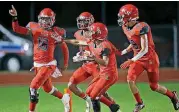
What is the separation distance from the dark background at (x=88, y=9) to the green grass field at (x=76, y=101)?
905cm

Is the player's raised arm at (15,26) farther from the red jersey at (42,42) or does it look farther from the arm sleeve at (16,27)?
the red jersey at (42,42)

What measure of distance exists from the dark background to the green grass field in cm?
905

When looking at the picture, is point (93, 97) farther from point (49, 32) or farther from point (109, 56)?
point (49, 32)

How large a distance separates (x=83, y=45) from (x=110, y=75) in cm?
125

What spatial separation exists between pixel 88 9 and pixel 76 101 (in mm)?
13179

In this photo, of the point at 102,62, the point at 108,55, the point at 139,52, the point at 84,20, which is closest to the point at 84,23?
the point at 84,20

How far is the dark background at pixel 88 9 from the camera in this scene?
27.7 metres

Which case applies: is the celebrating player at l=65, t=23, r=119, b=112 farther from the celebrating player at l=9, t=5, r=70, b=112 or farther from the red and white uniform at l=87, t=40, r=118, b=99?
the celebrating player at l=9, t=5, r=70, b=112

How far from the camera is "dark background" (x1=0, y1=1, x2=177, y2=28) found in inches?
1091

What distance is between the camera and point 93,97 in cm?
1170

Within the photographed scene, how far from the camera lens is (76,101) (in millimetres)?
15344

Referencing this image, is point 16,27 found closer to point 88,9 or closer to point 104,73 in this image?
point 104,73

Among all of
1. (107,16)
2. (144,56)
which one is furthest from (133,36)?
(107,16)

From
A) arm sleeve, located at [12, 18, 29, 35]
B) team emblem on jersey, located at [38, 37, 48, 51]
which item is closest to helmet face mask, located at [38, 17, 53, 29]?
team emblem on jersey, located at [38, 37, 48, 51]
